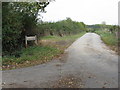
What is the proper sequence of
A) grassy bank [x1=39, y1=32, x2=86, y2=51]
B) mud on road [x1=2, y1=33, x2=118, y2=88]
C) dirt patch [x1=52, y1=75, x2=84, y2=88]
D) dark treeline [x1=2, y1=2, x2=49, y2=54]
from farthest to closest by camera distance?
1. grassy bank [x1=39, y1=32, x2=86, y2=51]
2. dark treeline [x1=2, y1=2, x2=49, y2=54]
3. mud on road [x1=2, y1=33, x2=118, y2=88]
4. dirt patch [x1=52, y1=75, x2=84, y2=88]

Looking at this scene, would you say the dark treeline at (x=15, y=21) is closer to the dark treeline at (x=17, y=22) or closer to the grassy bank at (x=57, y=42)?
the dark treeline at (x=17, y=22)

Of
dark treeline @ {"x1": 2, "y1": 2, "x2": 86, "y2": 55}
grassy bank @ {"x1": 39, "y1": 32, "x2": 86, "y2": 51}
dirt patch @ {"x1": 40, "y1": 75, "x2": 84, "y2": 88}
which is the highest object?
dark treeline @ {"x1": 2, "y1": 2, "x2": 86, "y2": 55}

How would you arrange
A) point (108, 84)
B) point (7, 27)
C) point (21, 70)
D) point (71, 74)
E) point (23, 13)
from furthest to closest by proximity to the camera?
point (23, 13), point (7, 27), point (21, 70), point (71, 74), point (108, 84)

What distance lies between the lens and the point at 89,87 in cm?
549

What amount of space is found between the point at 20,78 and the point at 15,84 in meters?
0.68

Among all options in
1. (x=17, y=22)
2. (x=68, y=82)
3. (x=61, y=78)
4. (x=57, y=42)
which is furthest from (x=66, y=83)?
(x=57, y=42)

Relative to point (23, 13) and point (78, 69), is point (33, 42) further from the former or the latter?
point (78, 69)

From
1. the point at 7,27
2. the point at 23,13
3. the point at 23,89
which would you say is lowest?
the point at 23,89

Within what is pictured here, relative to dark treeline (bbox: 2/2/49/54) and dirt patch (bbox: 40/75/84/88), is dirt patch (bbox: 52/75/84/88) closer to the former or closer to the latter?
dirt patch (bbox: 40/75/84/88)

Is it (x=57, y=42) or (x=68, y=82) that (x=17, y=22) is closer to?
(x=68, y=82)

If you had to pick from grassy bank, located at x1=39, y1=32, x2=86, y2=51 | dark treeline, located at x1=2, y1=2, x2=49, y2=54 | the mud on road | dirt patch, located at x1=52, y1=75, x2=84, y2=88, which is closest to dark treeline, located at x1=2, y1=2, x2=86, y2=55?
dark treeline, located at x1=2, y1=2, x2=49, y2=54

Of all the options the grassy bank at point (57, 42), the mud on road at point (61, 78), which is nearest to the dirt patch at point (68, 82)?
the mud on road at point (61, 78)

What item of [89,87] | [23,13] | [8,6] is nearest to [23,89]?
→ [89,87]

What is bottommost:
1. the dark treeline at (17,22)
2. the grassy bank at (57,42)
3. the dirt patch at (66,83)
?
the dirt patch at (66,83)
